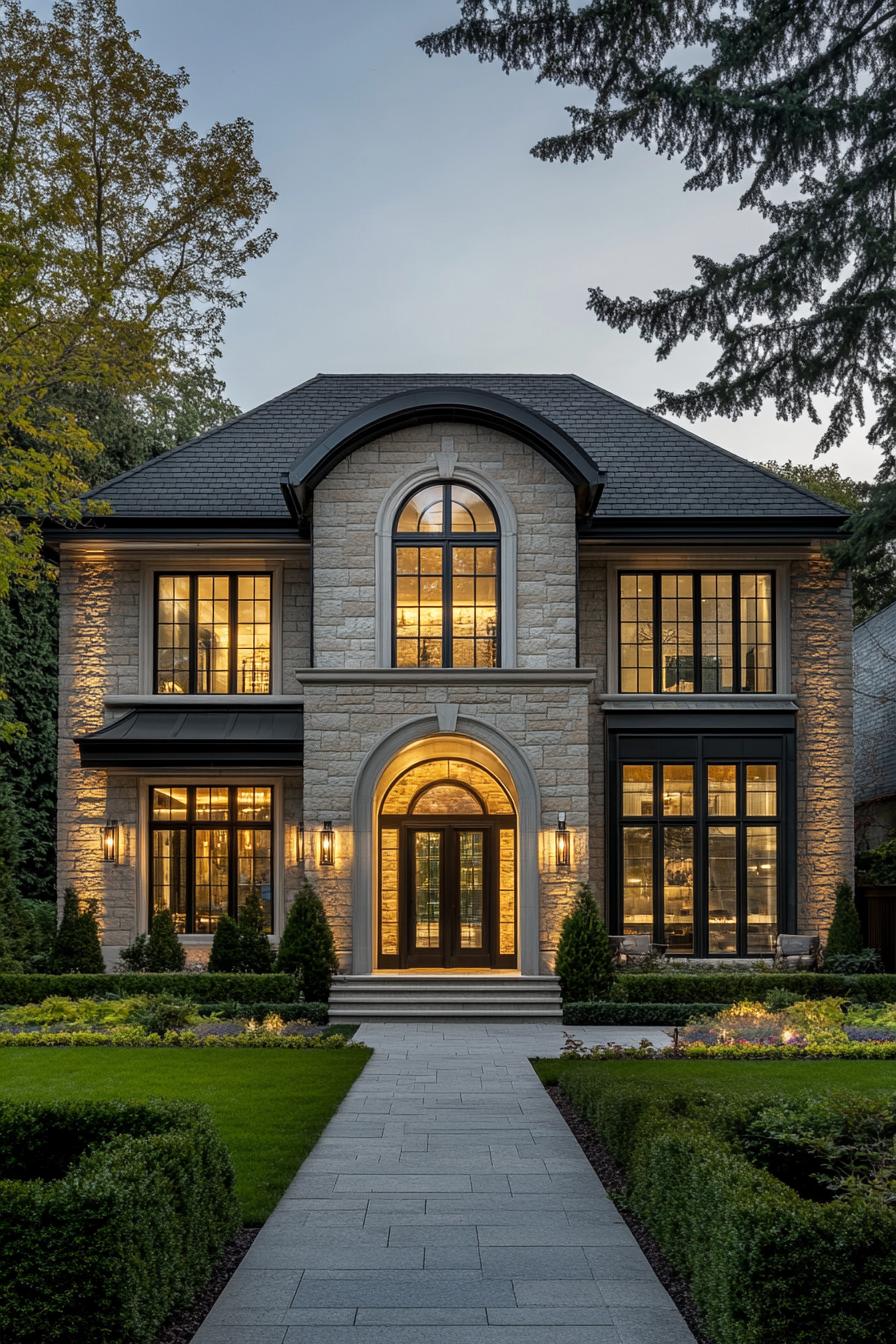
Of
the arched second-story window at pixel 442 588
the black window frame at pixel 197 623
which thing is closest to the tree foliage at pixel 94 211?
the arched second-story window at pixel 442 588

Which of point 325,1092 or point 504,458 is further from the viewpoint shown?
point 504,458

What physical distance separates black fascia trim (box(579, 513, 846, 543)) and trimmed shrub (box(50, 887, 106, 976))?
980 cm

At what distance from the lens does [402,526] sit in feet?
61.3

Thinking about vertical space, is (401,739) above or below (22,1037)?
above

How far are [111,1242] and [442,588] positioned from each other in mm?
13906

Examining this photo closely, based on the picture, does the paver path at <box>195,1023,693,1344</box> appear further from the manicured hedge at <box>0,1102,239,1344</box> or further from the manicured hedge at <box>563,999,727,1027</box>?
the manicured hedge at <box>563,999,727,1027</box>

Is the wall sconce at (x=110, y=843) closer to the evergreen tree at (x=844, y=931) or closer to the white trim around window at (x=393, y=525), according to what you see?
the white trim around window at (x=393, y=525)

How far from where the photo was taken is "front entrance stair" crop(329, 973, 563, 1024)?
1686cm

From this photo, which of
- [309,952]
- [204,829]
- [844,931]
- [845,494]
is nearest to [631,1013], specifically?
[309,952]

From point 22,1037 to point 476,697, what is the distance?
7656 mm

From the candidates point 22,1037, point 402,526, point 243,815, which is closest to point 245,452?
point 402,526

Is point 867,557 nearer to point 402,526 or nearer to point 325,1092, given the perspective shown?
point 325,1092

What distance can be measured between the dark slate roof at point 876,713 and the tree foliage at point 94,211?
15458 millimetres

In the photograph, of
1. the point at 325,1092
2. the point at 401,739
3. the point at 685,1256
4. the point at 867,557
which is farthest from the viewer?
the point at 401,739
